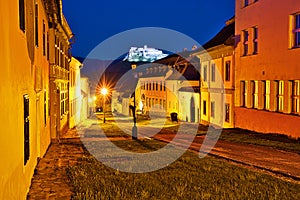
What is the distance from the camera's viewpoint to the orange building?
68.9 ft

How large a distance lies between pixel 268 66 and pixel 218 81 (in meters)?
9.50

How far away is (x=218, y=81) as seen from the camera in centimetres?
3316

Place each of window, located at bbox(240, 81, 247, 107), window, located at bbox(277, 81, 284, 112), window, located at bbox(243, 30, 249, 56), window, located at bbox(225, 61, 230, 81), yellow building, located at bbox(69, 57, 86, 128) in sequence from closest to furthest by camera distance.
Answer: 1. window, located at bbox(277, 81, 284, 112)
2. window, located at bbox(243, 30, 249, 56)
3. window, located at bbox(240, 81, 247, 107)
4. window, located at bbox(225, 61, 230, 81)
5. yellow building, located at bbox(69, 57, 86, 128)

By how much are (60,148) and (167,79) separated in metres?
37.2

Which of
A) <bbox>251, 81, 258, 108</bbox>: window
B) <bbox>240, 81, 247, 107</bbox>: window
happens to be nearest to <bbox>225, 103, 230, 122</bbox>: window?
<bbox>240, 81, 247, 107</bbox>: window

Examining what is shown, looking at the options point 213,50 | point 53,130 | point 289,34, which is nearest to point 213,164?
point 53,130

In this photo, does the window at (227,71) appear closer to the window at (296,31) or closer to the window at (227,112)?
the window at (227,112)

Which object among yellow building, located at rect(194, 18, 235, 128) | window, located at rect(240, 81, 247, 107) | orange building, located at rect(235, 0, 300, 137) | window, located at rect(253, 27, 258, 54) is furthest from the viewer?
yellow building, located at rect(194, 18, 235, 128)

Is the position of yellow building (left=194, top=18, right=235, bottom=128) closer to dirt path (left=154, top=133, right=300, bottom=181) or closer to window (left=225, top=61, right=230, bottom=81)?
window (left=225, top=61, right=230, bottom=81)

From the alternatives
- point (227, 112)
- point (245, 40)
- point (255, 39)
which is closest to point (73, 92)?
point (227, 112)

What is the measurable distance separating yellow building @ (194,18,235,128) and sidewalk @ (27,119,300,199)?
12.2m

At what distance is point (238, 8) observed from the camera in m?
28.0

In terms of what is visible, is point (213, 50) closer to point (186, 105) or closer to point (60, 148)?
point (186, 105)

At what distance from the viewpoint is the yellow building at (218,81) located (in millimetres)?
30047
